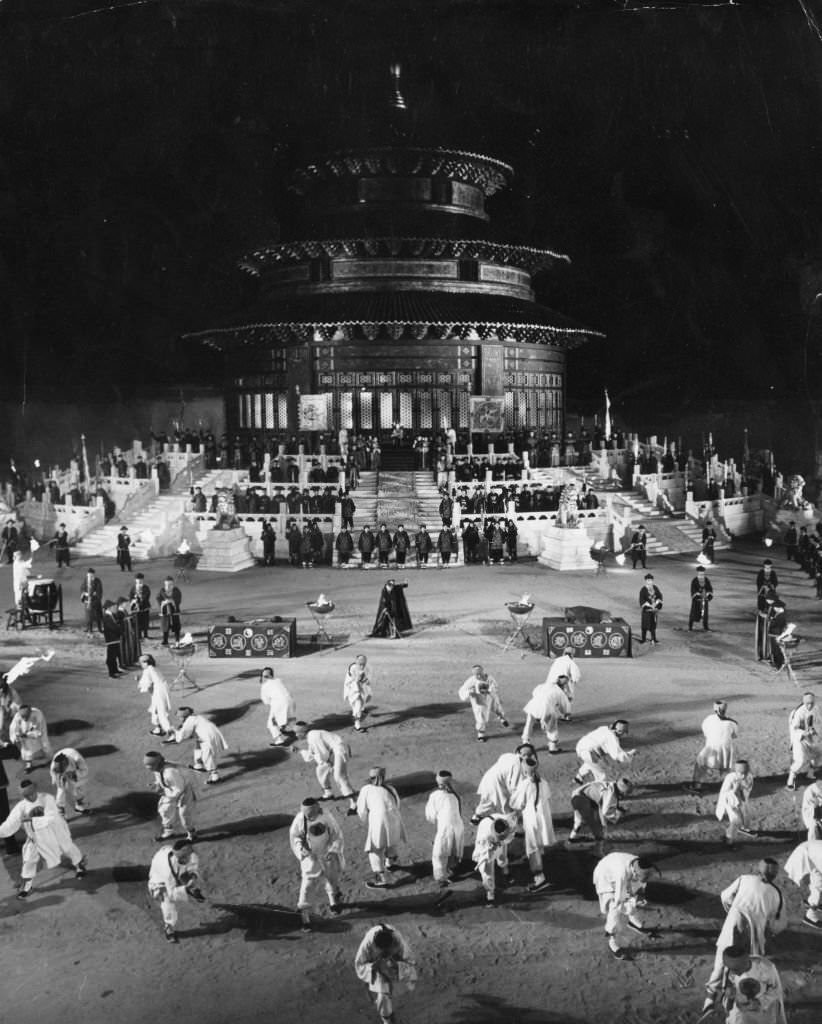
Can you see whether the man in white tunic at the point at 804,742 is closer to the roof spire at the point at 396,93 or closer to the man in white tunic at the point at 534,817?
the man in white tunic at the point at 534,817

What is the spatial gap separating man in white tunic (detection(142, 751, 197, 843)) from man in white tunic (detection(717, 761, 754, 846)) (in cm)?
597

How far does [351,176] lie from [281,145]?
8280mm

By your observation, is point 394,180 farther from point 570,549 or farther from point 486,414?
point 570,549

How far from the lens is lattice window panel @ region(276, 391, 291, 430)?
143 ft

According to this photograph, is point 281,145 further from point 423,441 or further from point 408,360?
point 423,441

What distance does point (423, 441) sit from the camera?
3728cm

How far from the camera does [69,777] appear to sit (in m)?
11.4

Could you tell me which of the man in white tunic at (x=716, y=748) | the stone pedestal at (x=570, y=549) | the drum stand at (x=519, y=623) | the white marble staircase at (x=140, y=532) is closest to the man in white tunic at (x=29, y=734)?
the man in white tunic at (x=716, y=748)

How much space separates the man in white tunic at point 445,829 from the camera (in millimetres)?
9719

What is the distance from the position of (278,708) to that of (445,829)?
487 cm

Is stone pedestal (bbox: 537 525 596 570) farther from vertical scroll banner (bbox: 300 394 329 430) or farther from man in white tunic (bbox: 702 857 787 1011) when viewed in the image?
man in white tunic (bbox: 702 857 787 1011)

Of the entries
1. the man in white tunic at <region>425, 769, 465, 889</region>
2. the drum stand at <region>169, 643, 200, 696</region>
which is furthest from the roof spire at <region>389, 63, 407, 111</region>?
the man in white tunic at <region>425, 769, 465, 889</region>

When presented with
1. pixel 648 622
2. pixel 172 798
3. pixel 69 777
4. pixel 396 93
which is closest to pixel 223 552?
pixel 648 622

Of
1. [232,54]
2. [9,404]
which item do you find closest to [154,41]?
[232,54]
